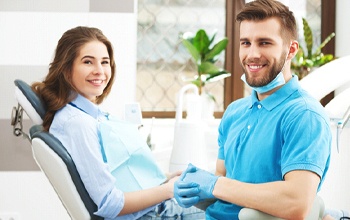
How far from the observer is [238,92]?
147 inches

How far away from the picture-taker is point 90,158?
1792 mm

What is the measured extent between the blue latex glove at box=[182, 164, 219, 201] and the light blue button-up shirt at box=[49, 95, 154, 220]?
0.29m

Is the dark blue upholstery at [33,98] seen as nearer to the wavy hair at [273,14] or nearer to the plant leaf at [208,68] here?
the wavy hair at [273,14]

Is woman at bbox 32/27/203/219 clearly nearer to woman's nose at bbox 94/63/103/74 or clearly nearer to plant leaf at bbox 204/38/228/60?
woman's nose at bbox 94/63/103/74

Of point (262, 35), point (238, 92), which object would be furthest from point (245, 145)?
point (238, 92)

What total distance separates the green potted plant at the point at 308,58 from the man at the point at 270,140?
1.85m

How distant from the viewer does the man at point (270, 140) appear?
1415 millimetres

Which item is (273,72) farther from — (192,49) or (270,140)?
(192,49)

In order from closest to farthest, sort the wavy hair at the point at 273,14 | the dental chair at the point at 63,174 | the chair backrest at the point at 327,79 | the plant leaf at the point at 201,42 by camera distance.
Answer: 1. the wavy hair at the point at 273,14
2. the dental chair at the point at 63,174
3. the chair backrest at the point at 327,79
4. the plant leaf at the point at 201,42

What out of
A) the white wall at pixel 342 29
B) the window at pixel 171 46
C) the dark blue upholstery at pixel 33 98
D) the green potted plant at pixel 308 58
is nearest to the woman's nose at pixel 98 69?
the dark blue upholstery at pixel 33 98

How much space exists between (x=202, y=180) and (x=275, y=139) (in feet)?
0.88

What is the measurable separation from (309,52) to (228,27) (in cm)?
60

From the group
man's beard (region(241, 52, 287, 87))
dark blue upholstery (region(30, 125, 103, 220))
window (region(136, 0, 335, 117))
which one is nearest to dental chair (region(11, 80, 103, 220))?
dark blue upholstery (region(30, 125, 103, 220))

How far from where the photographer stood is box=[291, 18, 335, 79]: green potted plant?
11.5 ft
